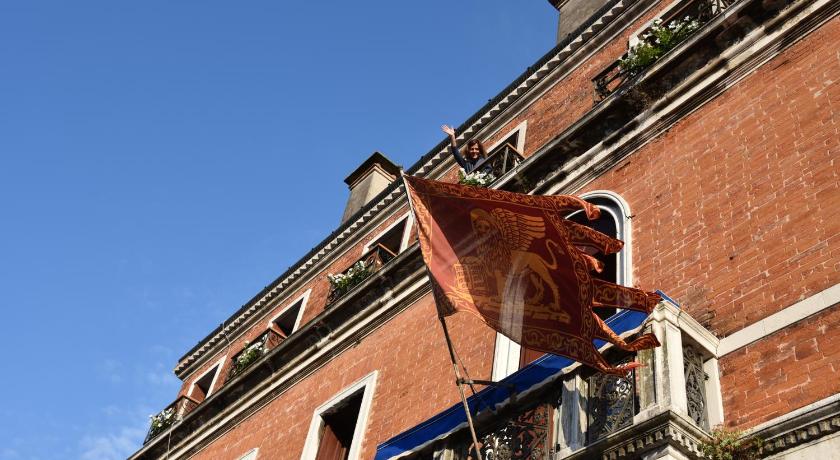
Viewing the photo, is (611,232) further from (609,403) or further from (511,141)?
(511,141)

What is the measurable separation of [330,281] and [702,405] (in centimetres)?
1155

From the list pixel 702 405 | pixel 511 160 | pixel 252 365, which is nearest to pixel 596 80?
pixel 511 160

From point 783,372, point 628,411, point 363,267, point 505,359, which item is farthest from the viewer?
point 363,267

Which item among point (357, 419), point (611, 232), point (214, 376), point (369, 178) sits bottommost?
point (357, 419)

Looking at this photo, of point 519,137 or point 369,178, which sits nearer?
point 519,137

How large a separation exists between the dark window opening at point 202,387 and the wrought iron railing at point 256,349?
217cm

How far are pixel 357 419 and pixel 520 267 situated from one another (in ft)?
20.3

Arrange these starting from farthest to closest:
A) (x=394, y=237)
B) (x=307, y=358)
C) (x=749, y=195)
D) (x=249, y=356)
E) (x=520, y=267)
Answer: (x=249, y=356) < (x=394, y=237) < (x=307, y=358) < (x=749, y=195) < (x=520, y=267)

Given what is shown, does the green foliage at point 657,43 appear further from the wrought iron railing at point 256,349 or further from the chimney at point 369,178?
the chimney at point 369,178

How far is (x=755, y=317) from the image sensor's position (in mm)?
8133

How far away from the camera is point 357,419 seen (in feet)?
45.5

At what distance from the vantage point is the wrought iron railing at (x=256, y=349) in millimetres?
18828

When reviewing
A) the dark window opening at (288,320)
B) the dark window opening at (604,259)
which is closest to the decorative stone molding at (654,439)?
the dark window opening at (604,259)

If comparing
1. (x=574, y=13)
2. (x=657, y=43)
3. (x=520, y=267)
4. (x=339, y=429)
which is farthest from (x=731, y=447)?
(x=574, y=13)
